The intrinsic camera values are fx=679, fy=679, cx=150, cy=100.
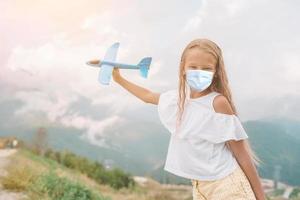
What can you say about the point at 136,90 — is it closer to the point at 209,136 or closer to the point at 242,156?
the point at 209,136

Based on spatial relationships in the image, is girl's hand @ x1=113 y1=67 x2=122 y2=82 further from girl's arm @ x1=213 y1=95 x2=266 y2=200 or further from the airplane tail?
girl's arm @ x1=213 y1=95 x2=266 y2=200

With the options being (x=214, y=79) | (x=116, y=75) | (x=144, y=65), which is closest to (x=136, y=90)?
(x=116, y=75)

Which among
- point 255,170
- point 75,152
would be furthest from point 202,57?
point 75,152

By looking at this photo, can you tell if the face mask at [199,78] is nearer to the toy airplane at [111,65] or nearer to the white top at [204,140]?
the white top at [204,140]

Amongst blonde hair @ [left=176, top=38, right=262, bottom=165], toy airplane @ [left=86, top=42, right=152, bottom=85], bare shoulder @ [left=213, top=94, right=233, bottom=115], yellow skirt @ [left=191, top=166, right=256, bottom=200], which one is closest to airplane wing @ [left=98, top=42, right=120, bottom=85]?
toy airplane @ [left=86, top=42, right=152, bottom=85]

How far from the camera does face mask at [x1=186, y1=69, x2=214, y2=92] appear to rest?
3.23 m

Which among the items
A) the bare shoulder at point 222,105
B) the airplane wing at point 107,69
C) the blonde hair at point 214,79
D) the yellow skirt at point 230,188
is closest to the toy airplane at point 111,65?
the airplane wing at point 107,69

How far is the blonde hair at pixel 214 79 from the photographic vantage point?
3303 mm

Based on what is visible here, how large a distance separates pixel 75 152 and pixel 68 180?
449 centimetres

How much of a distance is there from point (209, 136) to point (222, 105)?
0.16 metres

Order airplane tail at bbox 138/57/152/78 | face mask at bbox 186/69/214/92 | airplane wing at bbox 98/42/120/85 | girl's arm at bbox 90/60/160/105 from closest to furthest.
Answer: face mask at bbox 186/69/214/92, girl's arm at bbox 90/60/160/105, airplane wing at bbox 98/42/120/85, airplane tail at bbox 138/57/152/78

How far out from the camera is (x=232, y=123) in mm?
3275

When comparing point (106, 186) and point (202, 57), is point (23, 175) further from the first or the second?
point (202, 57)

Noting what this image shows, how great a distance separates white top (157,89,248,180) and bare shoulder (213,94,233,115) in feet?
0.06
